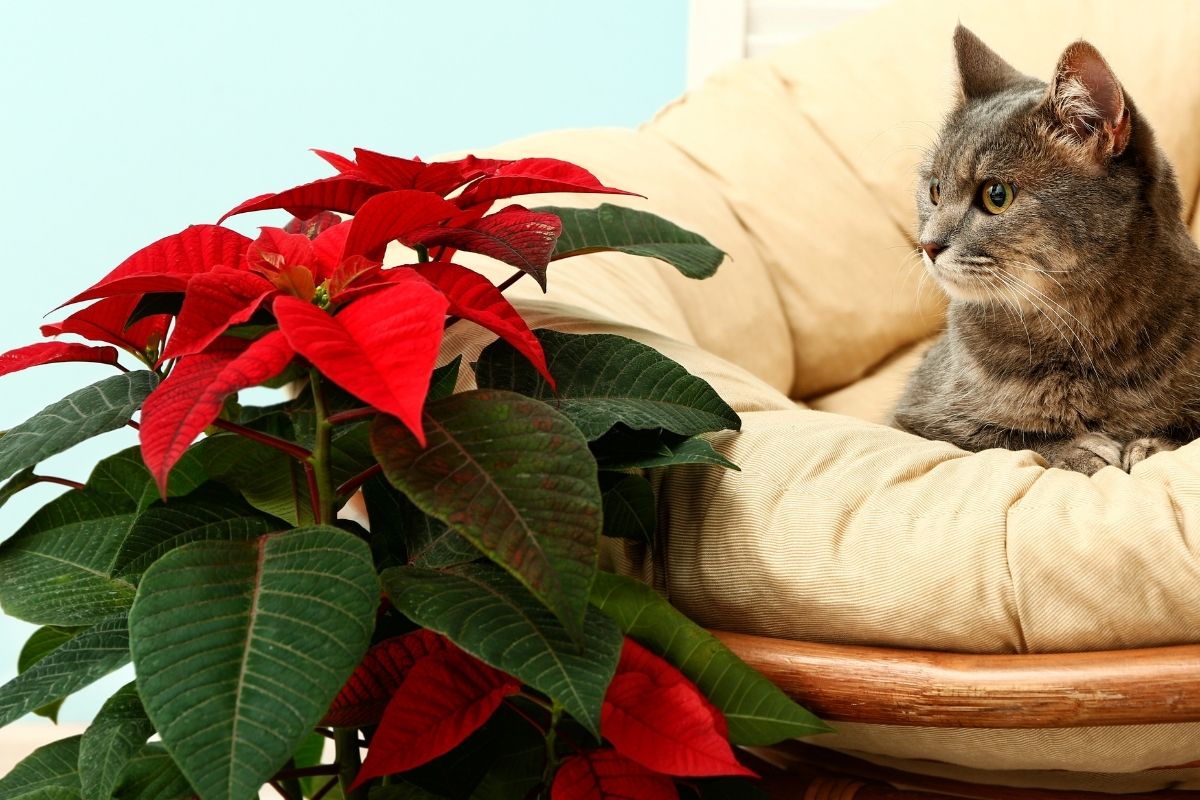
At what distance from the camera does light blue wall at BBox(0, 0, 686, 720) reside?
1840 mm

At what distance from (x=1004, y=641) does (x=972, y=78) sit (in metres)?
0.70

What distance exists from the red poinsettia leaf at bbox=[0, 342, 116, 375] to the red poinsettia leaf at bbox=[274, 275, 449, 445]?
22 cm

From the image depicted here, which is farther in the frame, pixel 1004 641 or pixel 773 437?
pixel 773 437

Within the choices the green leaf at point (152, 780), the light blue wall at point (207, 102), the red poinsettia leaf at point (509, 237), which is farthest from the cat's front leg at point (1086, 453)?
the light blue wall at point (207, 102)

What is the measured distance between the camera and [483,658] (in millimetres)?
571

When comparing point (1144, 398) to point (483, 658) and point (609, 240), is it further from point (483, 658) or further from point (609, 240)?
point (483, 658)

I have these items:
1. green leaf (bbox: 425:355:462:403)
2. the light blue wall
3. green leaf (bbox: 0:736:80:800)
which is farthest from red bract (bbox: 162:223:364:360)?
the light blue wall

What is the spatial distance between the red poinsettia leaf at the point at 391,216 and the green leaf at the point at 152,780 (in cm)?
33

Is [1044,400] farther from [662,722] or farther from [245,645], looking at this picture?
[245,645]

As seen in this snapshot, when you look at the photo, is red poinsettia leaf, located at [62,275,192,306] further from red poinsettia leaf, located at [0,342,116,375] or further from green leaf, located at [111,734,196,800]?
green leaf, located at [111,734,196,800]

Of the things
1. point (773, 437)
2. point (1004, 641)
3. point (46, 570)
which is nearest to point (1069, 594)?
point (1004, 641)

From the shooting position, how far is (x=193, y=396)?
0.56m

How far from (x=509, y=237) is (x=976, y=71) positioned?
2.28 ft

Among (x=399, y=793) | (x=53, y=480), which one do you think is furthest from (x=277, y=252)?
(x=399, y=793)
